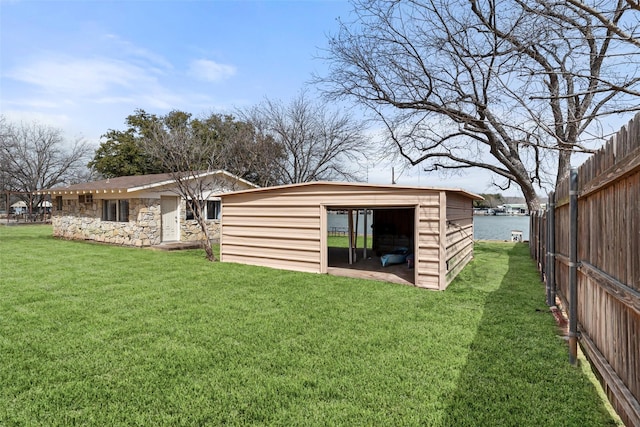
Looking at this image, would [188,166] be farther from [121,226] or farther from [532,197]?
[532,197]

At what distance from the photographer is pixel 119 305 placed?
17.4 ft

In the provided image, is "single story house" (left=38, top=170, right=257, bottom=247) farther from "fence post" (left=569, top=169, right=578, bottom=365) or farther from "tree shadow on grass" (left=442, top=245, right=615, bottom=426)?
"fence post" (left=569, top=169, right=578, bottom=365)

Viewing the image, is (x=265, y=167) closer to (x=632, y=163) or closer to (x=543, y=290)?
(x=543, y=290)

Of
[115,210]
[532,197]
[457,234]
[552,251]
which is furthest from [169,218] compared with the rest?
[532,197]

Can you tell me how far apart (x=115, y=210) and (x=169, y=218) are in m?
2.22

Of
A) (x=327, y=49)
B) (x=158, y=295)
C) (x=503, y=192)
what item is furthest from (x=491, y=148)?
(x=158, y=295)

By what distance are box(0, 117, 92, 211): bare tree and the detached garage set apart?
29.8m

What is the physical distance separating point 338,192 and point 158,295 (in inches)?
160

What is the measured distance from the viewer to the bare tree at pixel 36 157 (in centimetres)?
3092

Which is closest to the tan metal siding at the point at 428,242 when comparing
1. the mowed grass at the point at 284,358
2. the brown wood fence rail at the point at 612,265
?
the mowed grass at the point at 284,358

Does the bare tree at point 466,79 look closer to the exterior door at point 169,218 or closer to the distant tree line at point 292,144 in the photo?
the distant tree line at point 292,144

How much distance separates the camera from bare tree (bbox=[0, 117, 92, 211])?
3092 centimetres

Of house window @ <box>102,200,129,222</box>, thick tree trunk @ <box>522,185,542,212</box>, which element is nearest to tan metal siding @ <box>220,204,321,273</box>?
house window @ <box>102,200,129,222</box>

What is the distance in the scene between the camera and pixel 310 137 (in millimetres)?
20688
